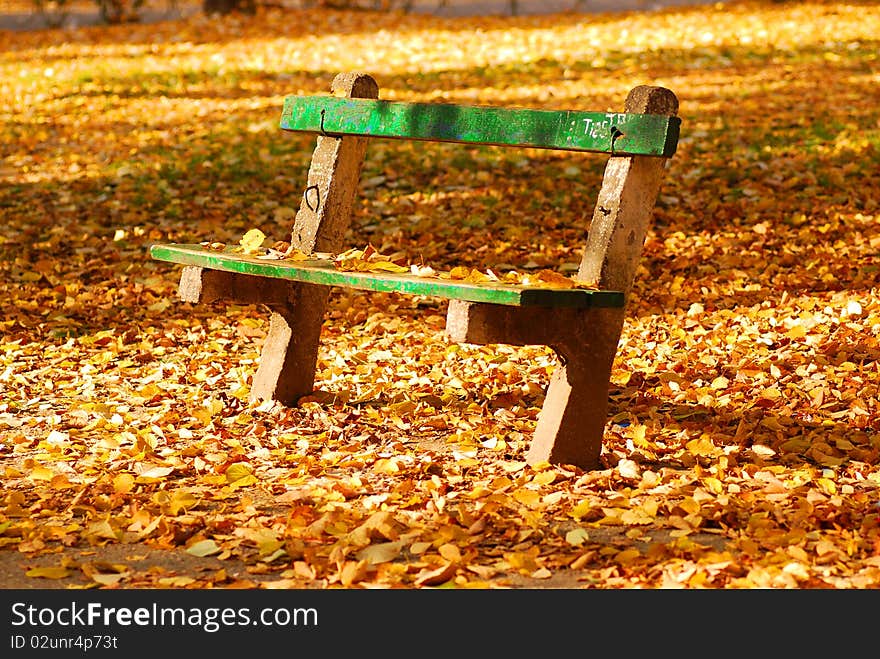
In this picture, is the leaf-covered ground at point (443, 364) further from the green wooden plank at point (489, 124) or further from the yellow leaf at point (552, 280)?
Answer: the green wooden plank at point (489, 124)

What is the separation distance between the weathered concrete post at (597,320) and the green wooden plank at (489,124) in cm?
8

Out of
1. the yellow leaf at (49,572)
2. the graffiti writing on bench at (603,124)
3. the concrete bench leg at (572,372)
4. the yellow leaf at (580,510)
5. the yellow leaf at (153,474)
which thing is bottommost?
the yellow leaf at (49,572)

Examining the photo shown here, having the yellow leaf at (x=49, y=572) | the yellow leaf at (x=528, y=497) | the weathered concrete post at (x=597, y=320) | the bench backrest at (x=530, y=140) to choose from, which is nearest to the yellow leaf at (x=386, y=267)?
the bench backrest at (x=530, y=140)

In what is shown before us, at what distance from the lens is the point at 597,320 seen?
3760 millimetres

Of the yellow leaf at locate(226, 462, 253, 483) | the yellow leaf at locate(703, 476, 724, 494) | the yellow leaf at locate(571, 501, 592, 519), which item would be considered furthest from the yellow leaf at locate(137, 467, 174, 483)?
the yellow leaf at locate(703, 476, 724, 494)

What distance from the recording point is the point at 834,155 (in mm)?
8031

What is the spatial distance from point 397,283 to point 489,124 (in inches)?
28.3

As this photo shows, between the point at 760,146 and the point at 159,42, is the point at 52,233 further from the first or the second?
the point at 159,42

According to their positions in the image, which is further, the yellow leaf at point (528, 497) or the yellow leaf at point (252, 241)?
the yellow leaf at point (252, 241)

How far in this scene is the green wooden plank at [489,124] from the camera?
3.65 metres

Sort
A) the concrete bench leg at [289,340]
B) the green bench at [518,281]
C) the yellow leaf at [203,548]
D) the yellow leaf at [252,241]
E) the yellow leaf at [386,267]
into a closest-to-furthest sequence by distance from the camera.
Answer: the yellow leaf at [203,548] < the green bench at [518,281] < the yellow leaf at [386,267] < the yellow leaf at [252,241] < the concrete bench leg at [289,340]

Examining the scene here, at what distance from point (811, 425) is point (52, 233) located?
200 inches

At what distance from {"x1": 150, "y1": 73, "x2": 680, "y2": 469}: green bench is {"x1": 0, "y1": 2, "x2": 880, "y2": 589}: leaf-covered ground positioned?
31 centimetres

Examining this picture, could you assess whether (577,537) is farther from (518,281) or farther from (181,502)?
(181,502)
